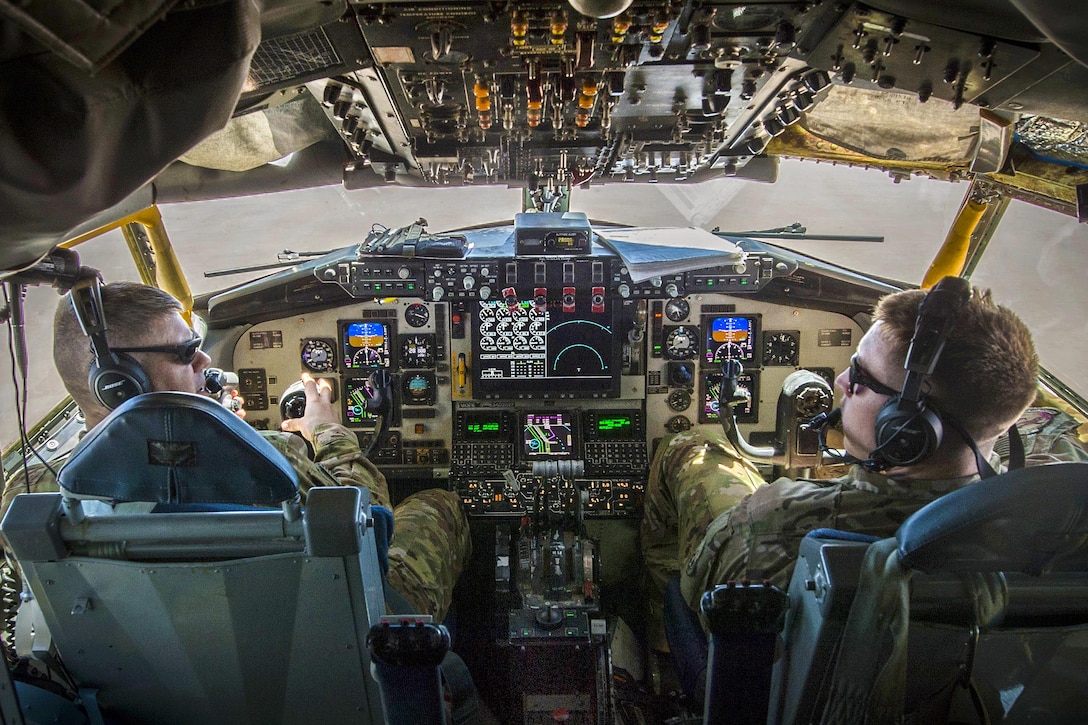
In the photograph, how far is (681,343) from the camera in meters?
3.46

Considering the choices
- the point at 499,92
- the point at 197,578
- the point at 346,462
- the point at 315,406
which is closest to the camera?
the point at 197,578

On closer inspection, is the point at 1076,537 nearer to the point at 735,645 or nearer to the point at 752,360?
the point at 735,645

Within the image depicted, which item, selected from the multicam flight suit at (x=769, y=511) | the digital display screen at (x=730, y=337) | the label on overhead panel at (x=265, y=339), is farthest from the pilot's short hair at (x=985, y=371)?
the label on overhead panel at (x=265, y=339)

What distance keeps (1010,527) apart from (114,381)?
1670 mm

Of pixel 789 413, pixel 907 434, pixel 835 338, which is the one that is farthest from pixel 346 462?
pixel 835 338

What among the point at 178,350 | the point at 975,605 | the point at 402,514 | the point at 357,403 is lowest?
the point at 402,514

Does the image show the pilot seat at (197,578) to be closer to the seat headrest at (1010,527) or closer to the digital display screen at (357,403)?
the seat headrest at (1010,527)

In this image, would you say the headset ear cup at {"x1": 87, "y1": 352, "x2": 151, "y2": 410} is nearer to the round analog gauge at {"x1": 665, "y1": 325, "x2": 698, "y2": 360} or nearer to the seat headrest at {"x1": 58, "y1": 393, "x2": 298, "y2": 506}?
the seat headrest at {"x1": 58, "y1": 393, "x2": 298, "y2": 506}

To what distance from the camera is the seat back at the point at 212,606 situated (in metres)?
1.26

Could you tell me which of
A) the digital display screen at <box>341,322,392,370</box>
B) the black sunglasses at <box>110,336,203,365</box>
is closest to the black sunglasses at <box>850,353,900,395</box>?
the black sunglasses at <box>110,336,203,365</box>

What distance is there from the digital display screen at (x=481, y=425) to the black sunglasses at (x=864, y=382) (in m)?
2.05

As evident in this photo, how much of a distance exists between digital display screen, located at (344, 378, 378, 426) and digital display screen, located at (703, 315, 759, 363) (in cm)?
162

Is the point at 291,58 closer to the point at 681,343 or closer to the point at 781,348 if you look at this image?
the point at 681,343

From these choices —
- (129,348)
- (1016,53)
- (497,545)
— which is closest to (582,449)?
(497,545)
